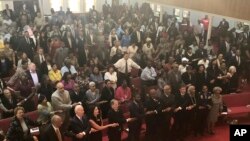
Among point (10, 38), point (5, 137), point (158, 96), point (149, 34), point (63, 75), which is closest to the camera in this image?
point (5, 137)

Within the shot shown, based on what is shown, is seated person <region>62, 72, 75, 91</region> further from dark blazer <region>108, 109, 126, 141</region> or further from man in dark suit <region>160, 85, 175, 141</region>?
man in dark suit <region>160, 85, 175, 141</region>

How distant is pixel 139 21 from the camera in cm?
1695

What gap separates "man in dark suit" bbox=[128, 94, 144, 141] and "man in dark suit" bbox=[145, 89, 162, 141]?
212mm

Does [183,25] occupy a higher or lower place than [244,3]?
lower

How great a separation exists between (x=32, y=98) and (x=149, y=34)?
6866mm

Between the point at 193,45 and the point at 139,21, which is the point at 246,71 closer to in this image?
the point at 193,45

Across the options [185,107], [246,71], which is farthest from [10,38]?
[246,71]

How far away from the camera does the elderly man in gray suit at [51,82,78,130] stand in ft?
25.2

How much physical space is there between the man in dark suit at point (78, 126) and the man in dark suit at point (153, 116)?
1684 millimetres

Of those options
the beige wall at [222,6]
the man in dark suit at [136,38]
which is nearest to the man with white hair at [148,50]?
the man in dark suit at [136,38]

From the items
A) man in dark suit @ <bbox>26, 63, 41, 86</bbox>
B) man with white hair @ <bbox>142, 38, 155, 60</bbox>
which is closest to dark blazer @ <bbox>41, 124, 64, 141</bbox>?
man in dark suit @ <bbox>26, 63, 41, 86</bbox>

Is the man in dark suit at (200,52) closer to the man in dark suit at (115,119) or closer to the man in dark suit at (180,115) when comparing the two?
the man in dark suit at (180,115)

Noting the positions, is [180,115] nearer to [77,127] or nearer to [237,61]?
[77,127]

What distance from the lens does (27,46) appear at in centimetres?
1148
